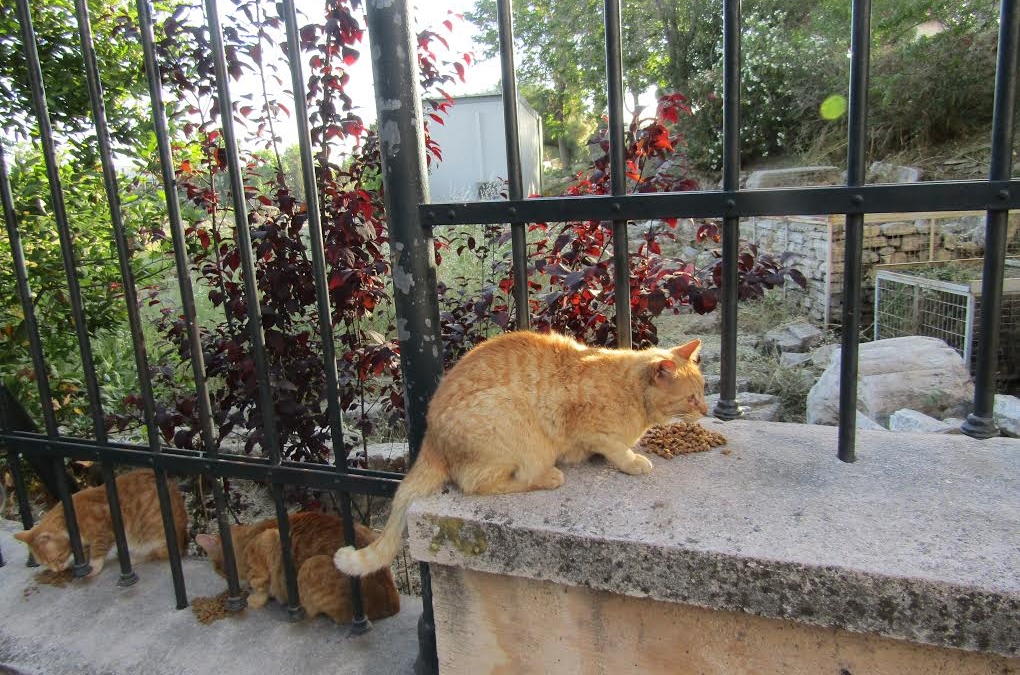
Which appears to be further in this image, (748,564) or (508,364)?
(508,364)

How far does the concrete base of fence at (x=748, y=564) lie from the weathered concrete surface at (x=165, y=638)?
71 centimetres

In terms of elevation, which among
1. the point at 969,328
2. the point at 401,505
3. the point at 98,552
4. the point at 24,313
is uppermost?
the point at 24,313

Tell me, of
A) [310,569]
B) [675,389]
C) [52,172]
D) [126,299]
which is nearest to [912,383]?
[675,389]

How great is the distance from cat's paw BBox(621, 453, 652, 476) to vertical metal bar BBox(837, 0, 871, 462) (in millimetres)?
507

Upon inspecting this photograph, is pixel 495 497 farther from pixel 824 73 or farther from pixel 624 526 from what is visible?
pixel 824 73

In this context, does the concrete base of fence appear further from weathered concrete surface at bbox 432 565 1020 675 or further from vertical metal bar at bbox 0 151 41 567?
vertical metal bar at bbox 0 151 41 567

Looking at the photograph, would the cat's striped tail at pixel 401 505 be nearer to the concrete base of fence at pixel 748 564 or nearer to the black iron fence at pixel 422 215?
the concrete base of fence at pixel 748 564

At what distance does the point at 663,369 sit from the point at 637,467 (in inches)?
11.1

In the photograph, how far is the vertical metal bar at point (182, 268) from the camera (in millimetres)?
2057

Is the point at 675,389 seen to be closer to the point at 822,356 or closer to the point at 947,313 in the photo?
the point at 822,356

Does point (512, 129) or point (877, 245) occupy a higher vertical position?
point (512, 129)

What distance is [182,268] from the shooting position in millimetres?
2188

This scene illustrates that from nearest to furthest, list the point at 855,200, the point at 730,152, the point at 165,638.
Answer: the point at 855,200
the point at 730,152
the point at 165,638

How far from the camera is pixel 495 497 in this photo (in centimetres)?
172
